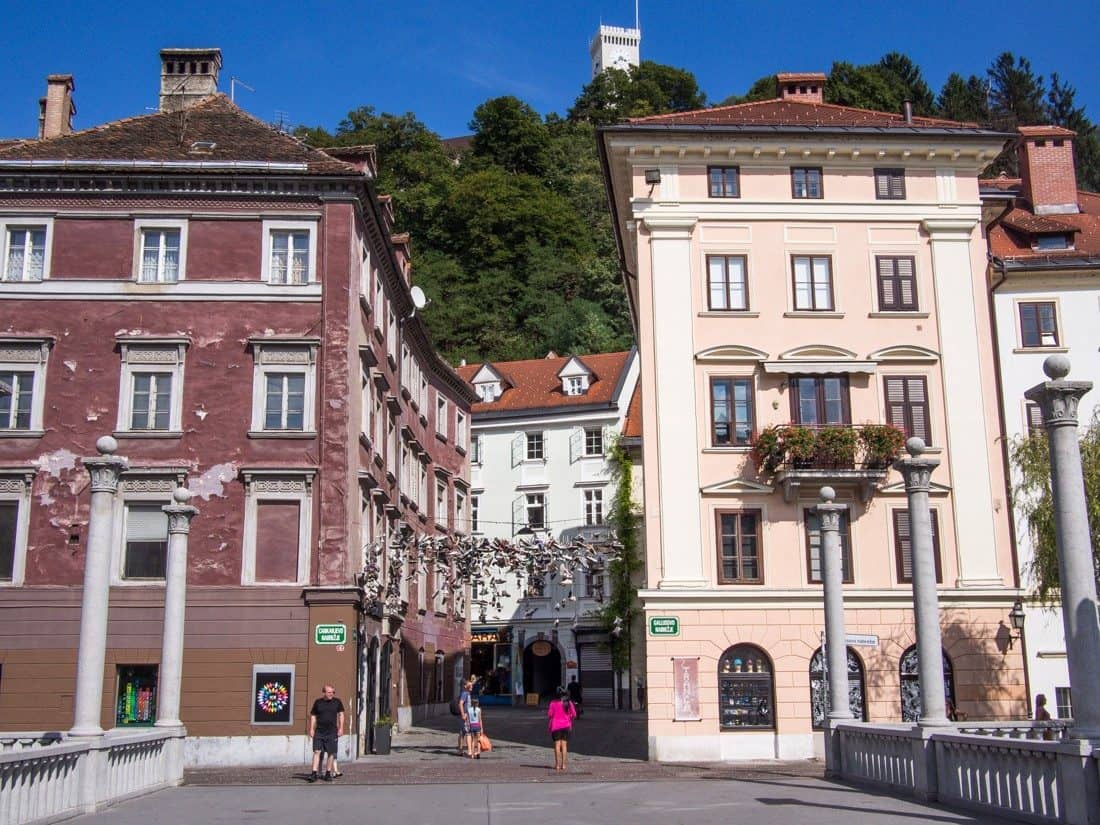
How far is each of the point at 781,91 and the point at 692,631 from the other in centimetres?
1862

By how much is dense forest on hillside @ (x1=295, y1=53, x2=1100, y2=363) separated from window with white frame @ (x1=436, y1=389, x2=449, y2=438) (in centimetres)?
2486

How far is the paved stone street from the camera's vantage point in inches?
617

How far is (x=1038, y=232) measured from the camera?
1377 inches

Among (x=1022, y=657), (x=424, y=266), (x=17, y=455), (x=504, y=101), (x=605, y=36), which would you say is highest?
(x=605, y=36)

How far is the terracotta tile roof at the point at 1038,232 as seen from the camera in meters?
34.2

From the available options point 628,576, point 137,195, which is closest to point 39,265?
point 137,195

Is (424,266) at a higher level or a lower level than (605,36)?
lower

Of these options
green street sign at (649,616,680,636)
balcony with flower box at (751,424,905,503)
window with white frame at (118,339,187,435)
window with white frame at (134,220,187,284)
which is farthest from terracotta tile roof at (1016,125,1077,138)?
window with white frame at (118,339,187,435)

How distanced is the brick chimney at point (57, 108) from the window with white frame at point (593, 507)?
98.9 feet

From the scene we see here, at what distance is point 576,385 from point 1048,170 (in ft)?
90.5

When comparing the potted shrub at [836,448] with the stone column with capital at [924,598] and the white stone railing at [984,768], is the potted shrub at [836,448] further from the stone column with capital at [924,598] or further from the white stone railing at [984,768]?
the stone column with capital at [924,598]

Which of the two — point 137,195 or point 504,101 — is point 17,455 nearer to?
point 137,195

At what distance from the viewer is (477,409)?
61.8m

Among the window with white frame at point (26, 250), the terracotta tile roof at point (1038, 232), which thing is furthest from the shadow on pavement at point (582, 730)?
the window with white frame at point (26, 250)
